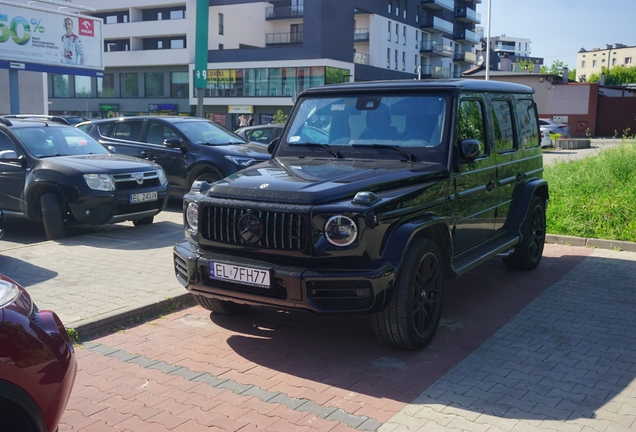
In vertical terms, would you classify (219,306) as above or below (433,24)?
below

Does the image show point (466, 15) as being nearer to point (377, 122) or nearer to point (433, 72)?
point (433, 72)

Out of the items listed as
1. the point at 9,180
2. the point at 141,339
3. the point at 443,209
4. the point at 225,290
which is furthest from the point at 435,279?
the point at 9,180

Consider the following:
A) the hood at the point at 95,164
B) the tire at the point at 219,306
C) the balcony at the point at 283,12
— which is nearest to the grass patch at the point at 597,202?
the tire at the point at 219,306

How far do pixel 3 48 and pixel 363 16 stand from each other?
153 ft

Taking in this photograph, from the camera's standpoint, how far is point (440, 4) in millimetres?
80438

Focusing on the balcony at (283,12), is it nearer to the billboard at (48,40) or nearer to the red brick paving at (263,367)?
the billboard at (48,40)

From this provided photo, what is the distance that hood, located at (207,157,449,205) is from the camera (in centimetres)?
464

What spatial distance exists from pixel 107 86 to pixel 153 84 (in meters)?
5.65

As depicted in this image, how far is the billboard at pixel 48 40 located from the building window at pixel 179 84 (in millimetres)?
31410

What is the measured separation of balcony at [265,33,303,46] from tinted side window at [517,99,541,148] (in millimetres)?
56879

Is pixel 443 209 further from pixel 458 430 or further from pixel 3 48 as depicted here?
pixel 3 48

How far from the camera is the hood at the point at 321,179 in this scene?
4645 mm

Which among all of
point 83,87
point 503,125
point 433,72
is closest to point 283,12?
point 83,87

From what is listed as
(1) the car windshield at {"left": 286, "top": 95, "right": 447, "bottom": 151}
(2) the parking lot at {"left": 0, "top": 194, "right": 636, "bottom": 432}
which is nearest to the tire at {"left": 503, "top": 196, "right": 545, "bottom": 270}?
(2) the parking lot at {"left": 0, "top": 194, "right": 636, "bottom": 432}
